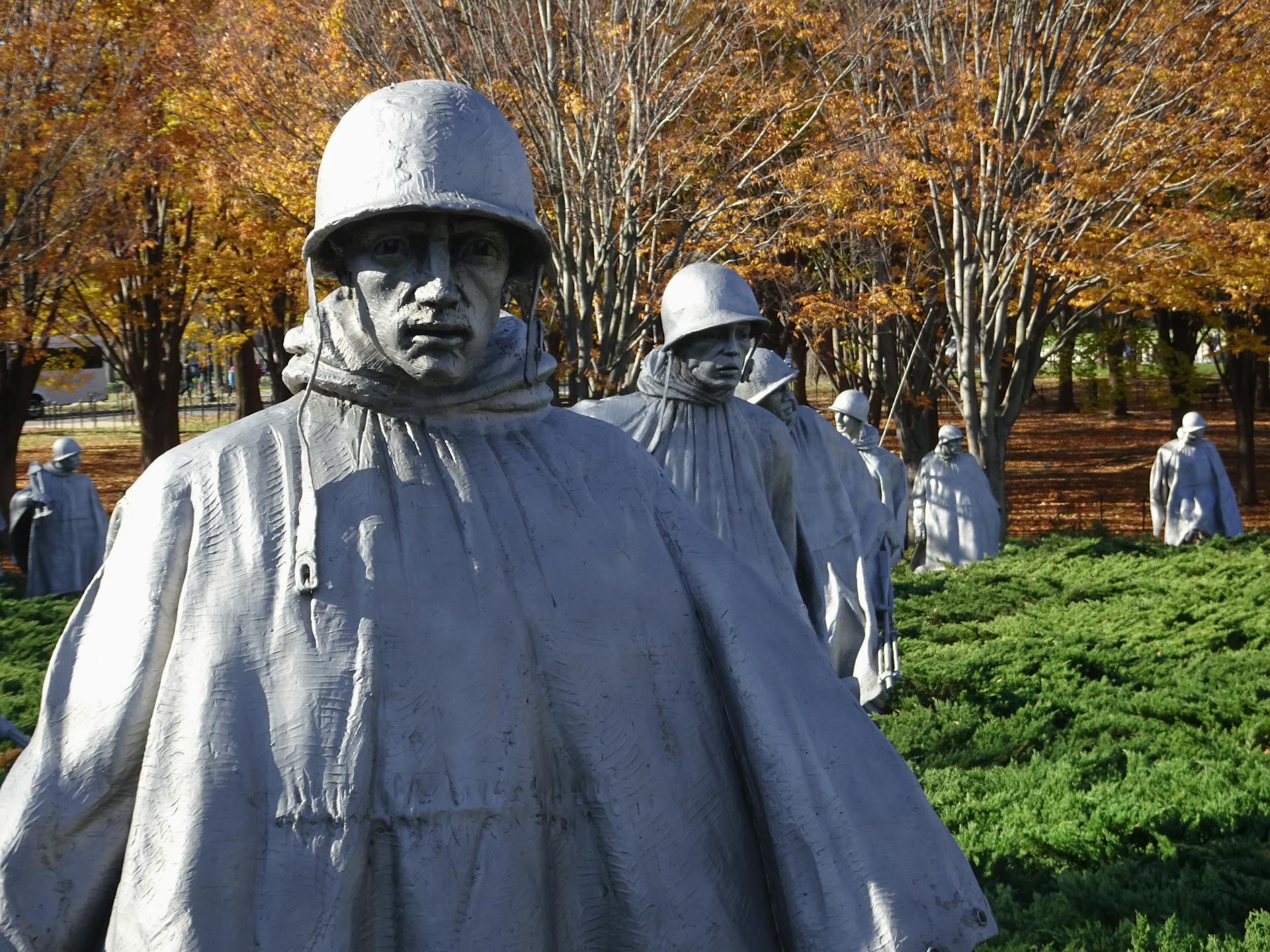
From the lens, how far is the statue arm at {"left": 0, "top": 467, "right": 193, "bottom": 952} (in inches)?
91.1

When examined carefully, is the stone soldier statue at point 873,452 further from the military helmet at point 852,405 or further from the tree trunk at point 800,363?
the tree trunk at point 800,363

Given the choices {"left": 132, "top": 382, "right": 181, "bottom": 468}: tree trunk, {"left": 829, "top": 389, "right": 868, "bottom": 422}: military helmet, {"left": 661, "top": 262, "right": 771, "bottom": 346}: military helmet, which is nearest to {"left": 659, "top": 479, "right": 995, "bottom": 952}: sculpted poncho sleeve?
{"left": 661, "top": 262, "right": 771, "bottom": 346}: military helmet

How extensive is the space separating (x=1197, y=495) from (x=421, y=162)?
79.0 ft

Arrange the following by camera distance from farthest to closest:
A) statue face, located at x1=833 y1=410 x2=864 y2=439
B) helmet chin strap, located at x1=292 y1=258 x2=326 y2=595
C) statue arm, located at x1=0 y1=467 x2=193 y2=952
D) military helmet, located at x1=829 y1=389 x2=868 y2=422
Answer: statue face, located at x1=833 y1=410 x2=864 y2=439 → military helmet, located at x1=829 y1=389 x2=868 y2=422 → helmet chin strap, located at x1=292 y1=258 x2=326 y2=595 → statue arm, located at x1=0 y1=467 x2=193 y2=952

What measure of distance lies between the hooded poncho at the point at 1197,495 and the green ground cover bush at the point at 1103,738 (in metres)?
7.15

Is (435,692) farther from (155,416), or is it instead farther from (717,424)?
(155,416)

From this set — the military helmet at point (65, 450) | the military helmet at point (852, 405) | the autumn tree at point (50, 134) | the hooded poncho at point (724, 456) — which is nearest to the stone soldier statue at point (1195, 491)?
the military helmet at point (852, 405)

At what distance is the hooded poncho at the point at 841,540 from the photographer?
12.1 m

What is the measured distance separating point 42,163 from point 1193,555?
12.0 meters

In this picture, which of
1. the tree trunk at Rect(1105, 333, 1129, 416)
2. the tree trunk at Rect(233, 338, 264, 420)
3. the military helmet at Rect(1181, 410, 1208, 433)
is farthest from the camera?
the tree trunk at Rect(1105, 333, 1129, 416)

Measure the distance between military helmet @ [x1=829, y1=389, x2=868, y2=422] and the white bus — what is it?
12477mm

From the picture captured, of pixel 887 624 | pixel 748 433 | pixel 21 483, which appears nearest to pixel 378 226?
pixel 748 433

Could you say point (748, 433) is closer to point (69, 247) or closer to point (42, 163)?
point (42, 163)

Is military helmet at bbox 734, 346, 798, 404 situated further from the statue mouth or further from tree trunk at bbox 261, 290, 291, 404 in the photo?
tree trunk at bbox 261, 290, 291, 404
